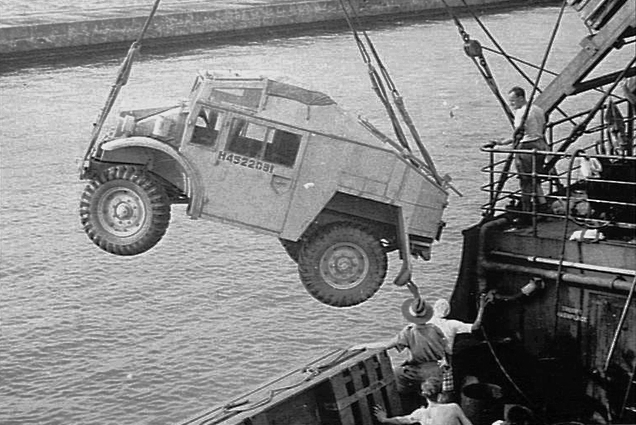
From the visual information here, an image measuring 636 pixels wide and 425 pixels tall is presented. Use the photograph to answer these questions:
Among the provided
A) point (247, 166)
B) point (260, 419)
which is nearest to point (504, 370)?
point (260, 419)

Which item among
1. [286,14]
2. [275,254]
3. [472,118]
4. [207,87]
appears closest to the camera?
[207,87]

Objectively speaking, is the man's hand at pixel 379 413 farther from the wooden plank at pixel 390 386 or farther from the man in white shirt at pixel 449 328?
the man in white shirt at pixel 449 328

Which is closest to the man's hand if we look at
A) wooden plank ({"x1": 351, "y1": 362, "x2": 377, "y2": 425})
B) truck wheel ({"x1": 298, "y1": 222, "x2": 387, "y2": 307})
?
wooden plank ({"x1": 351, "y1": 362, "x2": 377, "y2": 425})

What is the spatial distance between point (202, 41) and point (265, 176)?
3893cm

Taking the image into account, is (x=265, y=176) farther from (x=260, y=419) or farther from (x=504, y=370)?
(x=504, y=370)

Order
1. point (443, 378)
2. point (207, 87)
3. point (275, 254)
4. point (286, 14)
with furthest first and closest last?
point (286, 14), point (275, 254), point (443, 378), point (207, 87)

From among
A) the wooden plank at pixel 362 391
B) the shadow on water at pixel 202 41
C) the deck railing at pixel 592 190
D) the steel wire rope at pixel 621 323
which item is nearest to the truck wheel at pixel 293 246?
the wooden plank at pixel 362 391

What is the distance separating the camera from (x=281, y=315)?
21844 millimetres

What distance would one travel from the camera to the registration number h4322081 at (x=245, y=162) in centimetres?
1060

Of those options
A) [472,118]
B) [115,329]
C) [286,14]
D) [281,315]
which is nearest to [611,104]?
[281,315]

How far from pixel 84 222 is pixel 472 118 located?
24.1m

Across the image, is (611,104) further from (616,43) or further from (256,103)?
(256,103)

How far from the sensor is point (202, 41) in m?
48.6

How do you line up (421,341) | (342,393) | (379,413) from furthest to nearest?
(342,393) → (379,413) → (421,341)
